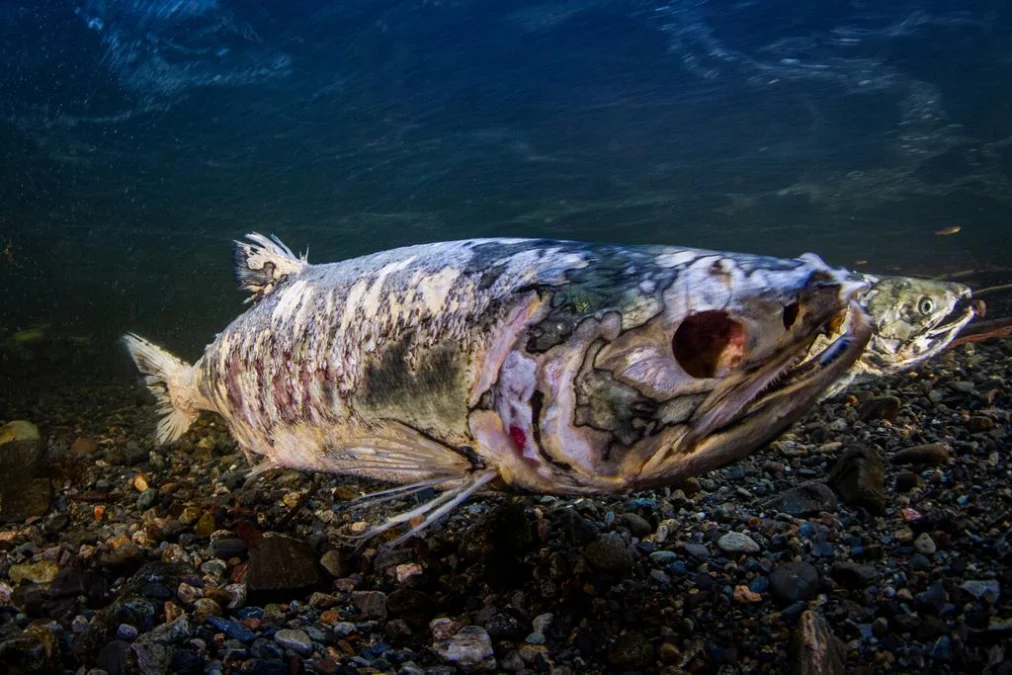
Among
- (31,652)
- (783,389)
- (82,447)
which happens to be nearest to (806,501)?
(783,389)

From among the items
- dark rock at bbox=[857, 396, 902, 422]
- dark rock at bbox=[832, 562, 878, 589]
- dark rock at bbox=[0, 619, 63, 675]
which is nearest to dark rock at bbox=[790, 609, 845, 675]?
dark rock at bbox=[832, 562, 878, 589]

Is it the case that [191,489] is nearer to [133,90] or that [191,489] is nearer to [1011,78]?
[133,90]

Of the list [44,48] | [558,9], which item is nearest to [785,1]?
[558,9]

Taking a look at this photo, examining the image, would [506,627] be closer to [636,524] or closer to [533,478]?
[533,478]

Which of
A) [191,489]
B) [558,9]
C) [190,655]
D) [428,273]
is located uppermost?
[558,9]

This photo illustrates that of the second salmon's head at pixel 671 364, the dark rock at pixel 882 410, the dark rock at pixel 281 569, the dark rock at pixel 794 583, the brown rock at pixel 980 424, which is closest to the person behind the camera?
the second salmon's head at pixel 671 364

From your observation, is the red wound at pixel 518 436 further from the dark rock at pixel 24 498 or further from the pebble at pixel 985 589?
the dark rock at pixel 24 498

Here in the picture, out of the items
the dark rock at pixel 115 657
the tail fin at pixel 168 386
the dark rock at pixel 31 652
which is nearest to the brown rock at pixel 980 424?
the dark rock at pixel 115 657
